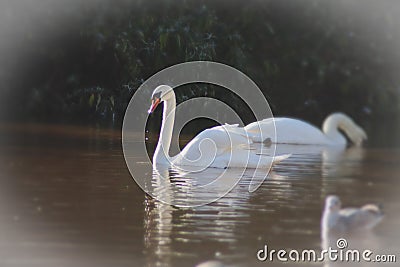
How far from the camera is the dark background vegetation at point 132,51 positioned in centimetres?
1678

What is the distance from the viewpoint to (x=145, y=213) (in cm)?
755

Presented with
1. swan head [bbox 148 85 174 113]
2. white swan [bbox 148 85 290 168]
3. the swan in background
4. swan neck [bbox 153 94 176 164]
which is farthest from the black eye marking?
the swan in background

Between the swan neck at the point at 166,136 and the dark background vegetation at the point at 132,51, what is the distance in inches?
170

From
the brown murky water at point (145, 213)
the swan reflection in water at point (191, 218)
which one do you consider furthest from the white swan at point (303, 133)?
the swan reflection in water at point (191, 218)

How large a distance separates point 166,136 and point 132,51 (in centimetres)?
588

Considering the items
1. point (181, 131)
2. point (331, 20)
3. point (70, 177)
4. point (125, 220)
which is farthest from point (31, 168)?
point (331, 20)

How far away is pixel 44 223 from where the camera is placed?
6930mm

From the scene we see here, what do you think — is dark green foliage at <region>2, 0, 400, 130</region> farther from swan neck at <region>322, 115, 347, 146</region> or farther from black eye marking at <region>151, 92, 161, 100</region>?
black eye marking at <region>151, 92, 161, 100</region>

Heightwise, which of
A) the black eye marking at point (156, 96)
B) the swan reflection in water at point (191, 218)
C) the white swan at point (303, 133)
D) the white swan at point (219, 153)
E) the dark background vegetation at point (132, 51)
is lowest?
the swan reflection in water at point (191, 218)

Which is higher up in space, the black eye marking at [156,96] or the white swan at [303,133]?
the black eye marking at [156,96]

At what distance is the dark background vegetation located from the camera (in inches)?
661

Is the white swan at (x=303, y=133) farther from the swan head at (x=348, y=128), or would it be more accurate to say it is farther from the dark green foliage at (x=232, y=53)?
the dark green foliage at (x=232, y=53)

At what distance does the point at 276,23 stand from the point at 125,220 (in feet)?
45.2

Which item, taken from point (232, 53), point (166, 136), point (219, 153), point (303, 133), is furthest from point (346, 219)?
point (232, 53)
